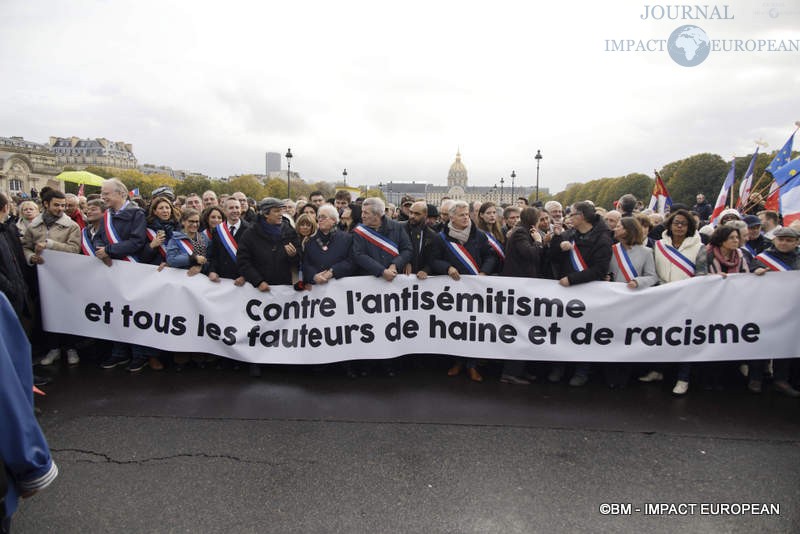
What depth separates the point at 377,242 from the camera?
538 cm

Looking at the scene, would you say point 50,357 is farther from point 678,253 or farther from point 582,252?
point 678,253

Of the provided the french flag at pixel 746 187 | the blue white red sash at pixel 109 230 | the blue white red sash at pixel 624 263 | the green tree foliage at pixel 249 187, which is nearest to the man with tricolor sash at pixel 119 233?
the blue white red sash at pixel 109 230

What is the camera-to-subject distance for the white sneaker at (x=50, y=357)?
579cm

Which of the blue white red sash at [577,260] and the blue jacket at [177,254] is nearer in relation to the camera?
the blue white red sash at [577,260]

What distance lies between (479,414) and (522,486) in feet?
3.80

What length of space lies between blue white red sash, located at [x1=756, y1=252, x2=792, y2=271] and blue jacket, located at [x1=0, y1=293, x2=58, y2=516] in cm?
612

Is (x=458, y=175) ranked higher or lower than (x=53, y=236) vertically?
higher

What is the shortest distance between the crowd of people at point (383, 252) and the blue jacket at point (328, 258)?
0.04 ft

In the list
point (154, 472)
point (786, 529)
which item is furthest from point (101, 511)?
point (786, 529)

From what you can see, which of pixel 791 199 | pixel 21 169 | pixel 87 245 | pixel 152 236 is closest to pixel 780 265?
pixel 791 199

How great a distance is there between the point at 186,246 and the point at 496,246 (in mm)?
3507

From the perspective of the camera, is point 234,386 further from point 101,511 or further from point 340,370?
point 101,511

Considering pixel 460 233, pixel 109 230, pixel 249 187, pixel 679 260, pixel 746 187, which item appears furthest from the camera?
pixel 249 187

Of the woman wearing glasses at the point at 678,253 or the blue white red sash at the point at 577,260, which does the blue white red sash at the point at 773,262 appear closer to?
the woman wearing glasses at the point at 678,253
